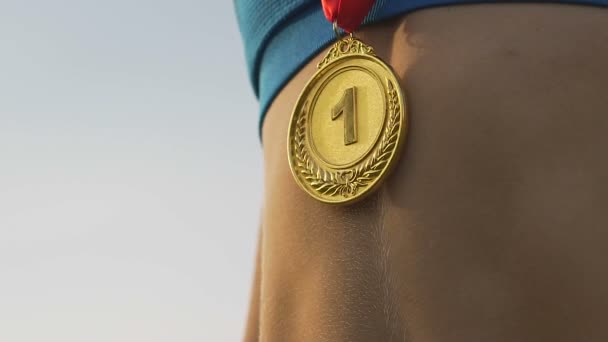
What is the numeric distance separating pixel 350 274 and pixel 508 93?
0.73 ft

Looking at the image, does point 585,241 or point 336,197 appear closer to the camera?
point 585,241

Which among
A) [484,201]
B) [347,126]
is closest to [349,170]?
[347,126]

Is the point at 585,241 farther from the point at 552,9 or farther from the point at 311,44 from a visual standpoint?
the point at 311,44

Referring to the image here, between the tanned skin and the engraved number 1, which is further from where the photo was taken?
the engraved number 1

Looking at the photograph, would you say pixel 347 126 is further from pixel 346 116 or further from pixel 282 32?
pixel 282 32

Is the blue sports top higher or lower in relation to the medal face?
higher

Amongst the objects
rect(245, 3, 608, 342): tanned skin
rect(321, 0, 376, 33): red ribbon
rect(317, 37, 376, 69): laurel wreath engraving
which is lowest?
rect(245, 3, 608, 342): tanned skin

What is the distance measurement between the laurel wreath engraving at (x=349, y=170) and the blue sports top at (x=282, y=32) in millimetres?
76

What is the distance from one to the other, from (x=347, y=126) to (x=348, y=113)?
1 cm

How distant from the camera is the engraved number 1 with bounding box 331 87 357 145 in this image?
0.77 m

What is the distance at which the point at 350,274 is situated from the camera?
73 cm

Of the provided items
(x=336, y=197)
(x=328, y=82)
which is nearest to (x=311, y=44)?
(x=328, y=82)

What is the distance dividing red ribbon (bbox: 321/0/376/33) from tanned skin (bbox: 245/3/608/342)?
0.10 ft

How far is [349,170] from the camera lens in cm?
76
